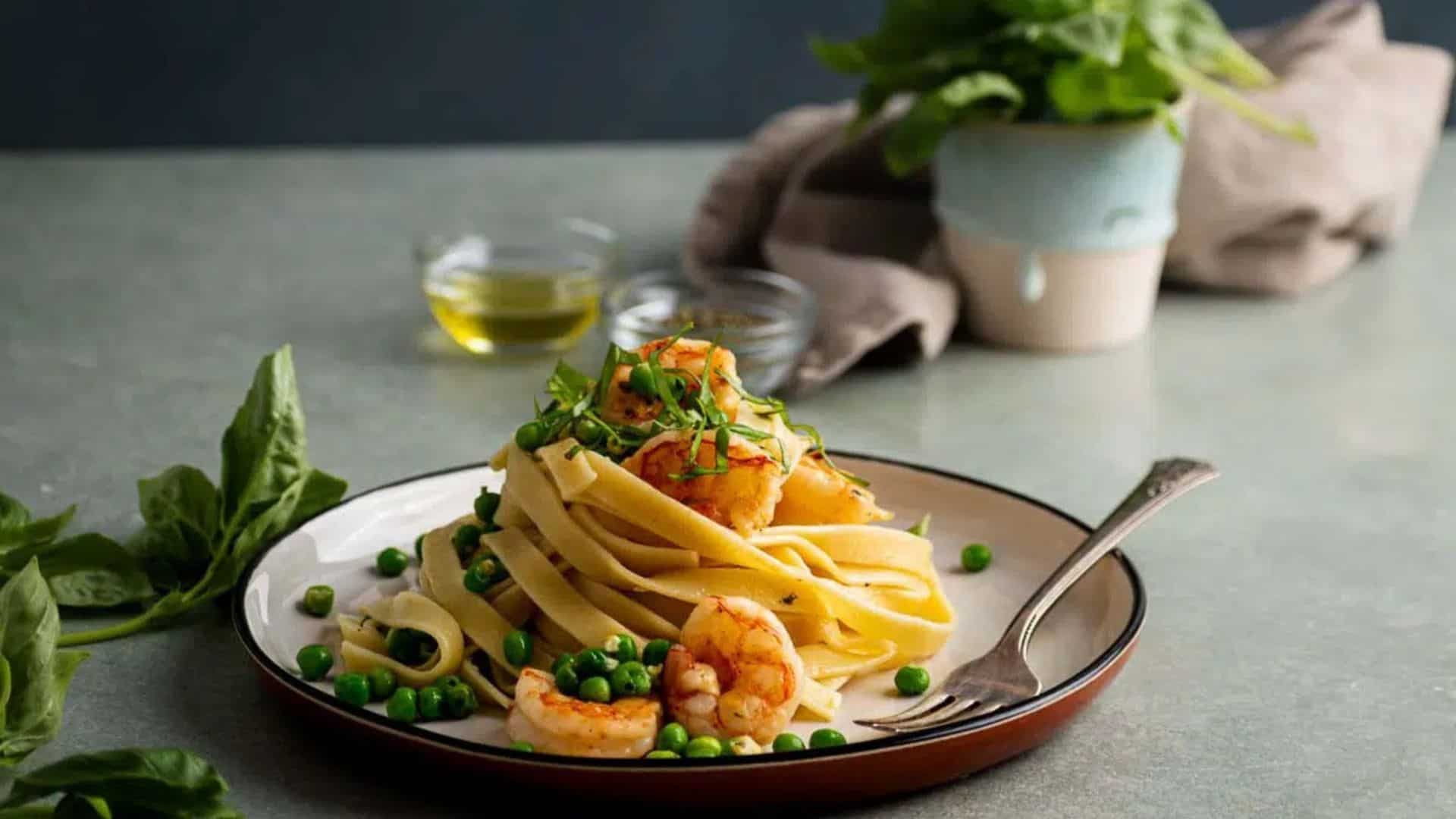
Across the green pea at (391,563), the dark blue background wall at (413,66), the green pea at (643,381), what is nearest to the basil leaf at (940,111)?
the green pea at (643,381)

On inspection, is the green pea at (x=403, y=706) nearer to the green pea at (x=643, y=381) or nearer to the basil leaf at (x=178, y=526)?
the green pea at (x=643, y=381)

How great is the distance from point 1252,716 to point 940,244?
2.09 metres

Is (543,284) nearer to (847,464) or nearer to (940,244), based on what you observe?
(940,244)

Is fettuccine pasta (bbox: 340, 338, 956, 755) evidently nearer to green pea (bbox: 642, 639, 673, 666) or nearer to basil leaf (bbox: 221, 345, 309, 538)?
green pea (bbox: 642, 639, 673, 666)

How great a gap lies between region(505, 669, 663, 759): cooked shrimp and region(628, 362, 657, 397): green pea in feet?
1.61

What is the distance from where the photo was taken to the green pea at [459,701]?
222 cm

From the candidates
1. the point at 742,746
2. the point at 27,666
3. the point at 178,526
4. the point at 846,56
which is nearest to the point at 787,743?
the point at 742,746

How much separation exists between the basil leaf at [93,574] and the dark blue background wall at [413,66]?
4.67 m

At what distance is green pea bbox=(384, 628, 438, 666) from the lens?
7.78ft

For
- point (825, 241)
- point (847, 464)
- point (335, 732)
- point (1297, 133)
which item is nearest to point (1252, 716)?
point (847, 464)

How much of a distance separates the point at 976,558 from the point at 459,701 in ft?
2.86

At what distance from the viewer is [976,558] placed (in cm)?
271

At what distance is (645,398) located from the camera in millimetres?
2455

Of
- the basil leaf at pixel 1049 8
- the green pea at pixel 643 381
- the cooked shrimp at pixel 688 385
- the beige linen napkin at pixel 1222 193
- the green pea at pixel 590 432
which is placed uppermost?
the green pea at pixel 643 381
